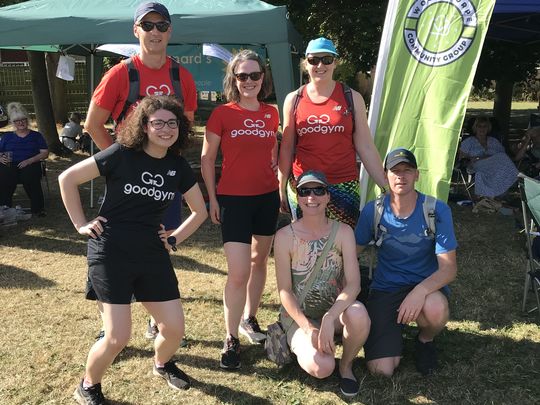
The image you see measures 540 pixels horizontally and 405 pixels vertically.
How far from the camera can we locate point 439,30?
361 cm

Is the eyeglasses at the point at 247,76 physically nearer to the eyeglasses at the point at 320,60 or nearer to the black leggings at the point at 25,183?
the eyeglasses at the point at 320,60

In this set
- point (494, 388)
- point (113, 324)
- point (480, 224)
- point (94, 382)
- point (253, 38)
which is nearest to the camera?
point (113, 324)

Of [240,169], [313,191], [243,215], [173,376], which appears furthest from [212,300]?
[313,191]

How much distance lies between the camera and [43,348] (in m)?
3.31

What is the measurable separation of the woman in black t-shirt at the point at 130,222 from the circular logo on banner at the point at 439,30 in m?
1.92

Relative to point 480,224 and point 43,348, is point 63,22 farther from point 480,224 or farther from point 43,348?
point 480,224

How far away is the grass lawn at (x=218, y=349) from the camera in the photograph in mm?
2809

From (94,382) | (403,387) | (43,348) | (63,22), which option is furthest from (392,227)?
(63,22)

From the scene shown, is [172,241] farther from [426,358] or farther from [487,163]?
[487,163]

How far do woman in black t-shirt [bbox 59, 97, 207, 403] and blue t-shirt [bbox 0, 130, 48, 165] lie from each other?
Answer: 15.7ft

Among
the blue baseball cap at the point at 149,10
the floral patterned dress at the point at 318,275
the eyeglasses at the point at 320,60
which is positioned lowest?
the floral patterned dress at the point at 318,275

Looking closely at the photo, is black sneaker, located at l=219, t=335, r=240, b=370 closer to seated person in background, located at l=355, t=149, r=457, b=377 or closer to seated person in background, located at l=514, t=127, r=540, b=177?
seated person in background, located at l=355, t=149, r=457, b=377

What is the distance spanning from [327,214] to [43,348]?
1945mm

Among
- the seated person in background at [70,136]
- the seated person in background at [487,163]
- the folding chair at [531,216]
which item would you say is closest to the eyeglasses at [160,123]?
the folding chair at [531,216]
